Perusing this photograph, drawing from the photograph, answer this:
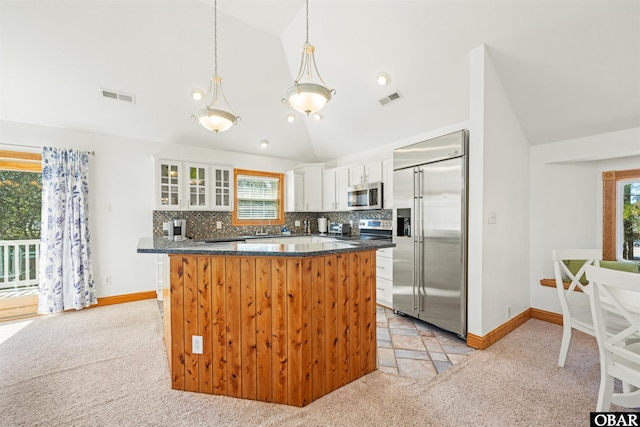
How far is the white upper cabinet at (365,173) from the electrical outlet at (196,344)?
10.6 feet

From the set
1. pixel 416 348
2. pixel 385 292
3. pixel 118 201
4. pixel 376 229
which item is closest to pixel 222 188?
pixel 118 201

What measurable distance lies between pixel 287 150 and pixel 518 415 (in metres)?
4.97

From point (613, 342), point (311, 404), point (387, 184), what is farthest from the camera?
point (387, 184)

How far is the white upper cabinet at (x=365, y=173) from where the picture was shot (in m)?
4.33

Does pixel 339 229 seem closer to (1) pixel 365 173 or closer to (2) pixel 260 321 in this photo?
(1) pixel 365 173

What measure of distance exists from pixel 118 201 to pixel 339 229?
3.63 m

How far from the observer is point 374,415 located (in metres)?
1.82

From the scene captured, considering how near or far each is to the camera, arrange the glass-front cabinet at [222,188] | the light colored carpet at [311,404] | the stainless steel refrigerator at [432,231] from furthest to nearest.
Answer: the glass-front cabinet at [222,188] < the stainless steel refrigerator at [432,231] < the light colored carpet at [311,404]

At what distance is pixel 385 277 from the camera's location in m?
3.95

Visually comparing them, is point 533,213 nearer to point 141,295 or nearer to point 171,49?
point 171,49

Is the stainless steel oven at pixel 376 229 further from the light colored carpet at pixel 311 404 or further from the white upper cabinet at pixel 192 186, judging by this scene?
the white upper cabinet at pixel 192 186

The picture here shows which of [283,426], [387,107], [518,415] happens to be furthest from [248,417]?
[387,107]

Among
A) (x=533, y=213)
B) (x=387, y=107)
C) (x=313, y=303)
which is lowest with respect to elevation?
(x=313, y=303)

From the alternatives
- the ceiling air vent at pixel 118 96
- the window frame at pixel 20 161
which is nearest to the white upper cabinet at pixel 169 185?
the ceiling air vent at pixel 118 96
